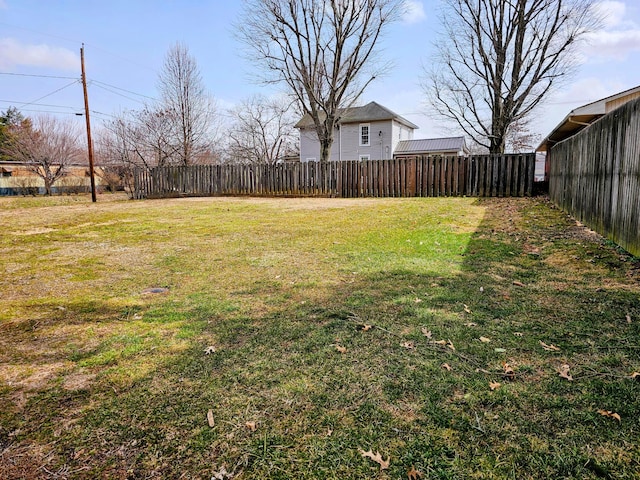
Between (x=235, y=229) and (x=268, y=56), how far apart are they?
1763cm

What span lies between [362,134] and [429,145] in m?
5.92

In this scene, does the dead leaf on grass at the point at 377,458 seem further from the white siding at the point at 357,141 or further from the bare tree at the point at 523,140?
the bare tree at the point at 523,140

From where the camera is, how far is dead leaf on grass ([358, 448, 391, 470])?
4.64 ft

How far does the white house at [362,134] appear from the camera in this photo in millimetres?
28719

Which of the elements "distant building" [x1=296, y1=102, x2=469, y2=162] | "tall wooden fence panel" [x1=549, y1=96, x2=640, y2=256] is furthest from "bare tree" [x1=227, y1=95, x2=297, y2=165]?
"tall wooden fence panel" [x1=549, y1=96, x2=640, y2=256]

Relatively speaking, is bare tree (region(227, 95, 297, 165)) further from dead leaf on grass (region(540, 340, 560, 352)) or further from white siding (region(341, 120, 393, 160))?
dead leaf on grass (region(540, 340, 560, 352))

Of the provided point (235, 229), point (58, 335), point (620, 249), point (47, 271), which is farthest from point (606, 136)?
point (47, 271)

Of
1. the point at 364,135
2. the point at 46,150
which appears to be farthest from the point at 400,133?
the point at 46,150

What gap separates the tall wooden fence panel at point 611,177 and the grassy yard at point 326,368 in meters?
0.49

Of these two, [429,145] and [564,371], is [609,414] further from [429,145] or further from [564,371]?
[429,145]

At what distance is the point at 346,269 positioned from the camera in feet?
14.2

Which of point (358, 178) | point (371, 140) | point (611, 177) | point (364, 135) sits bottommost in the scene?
point (611, 177)

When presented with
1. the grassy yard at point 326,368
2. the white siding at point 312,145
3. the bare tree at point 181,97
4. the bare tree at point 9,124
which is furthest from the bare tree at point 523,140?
the bare tree at point 9,124

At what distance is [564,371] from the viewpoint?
2043mm
